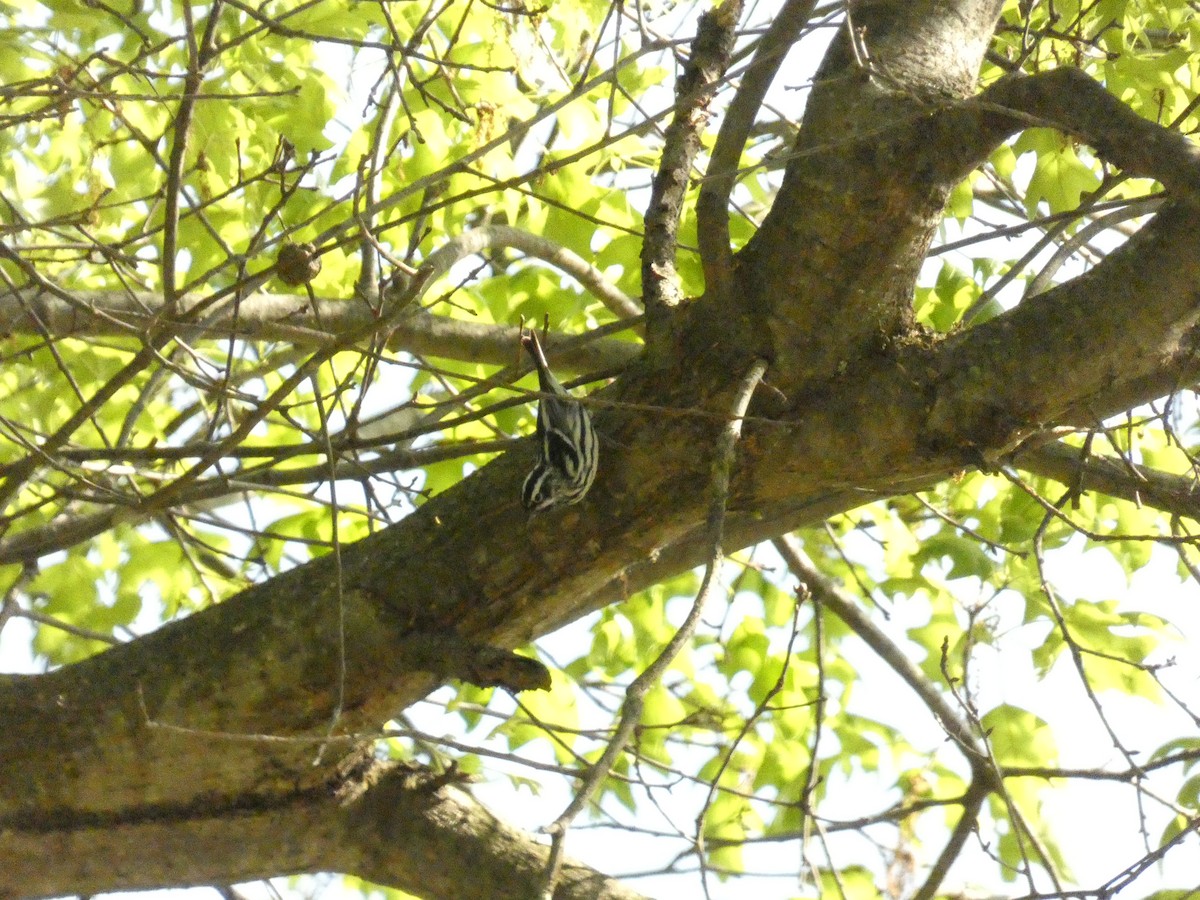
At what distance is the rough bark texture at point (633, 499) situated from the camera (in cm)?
197

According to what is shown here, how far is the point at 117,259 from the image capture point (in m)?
2.46

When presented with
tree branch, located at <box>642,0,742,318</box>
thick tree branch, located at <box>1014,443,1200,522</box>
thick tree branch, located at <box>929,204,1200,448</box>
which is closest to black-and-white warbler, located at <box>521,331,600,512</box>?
tree branch, located at <box>642,0,742,318</box>

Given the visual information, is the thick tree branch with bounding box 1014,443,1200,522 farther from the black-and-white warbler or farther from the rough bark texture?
the black-and-white warbler

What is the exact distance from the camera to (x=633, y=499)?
2.12 meters

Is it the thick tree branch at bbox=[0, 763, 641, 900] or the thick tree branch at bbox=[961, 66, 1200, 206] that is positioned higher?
the thick tree branch at bbox=[961, 66, 1200, 206]

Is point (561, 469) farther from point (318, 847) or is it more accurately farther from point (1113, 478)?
point (1113, 478)

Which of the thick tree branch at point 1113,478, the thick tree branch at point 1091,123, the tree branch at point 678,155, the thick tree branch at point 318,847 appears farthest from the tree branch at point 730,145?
the thick tree branch at point 318,847

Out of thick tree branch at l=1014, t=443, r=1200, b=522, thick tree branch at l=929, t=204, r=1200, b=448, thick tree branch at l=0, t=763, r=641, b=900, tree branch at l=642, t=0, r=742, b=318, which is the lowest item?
thick tree branch at l=0, t=763, r=641, b=900

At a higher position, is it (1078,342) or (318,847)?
(1078,342)

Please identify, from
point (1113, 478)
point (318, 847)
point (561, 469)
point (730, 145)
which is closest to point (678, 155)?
point (730, 145)

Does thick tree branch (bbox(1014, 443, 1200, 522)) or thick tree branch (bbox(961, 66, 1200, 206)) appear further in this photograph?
thick tree branch (bbox(1014, 443, 1200, 522))

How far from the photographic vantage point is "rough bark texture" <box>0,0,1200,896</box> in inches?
77.4

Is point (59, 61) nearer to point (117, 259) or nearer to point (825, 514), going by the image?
point (117, 259)

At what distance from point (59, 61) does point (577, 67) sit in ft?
5.69
